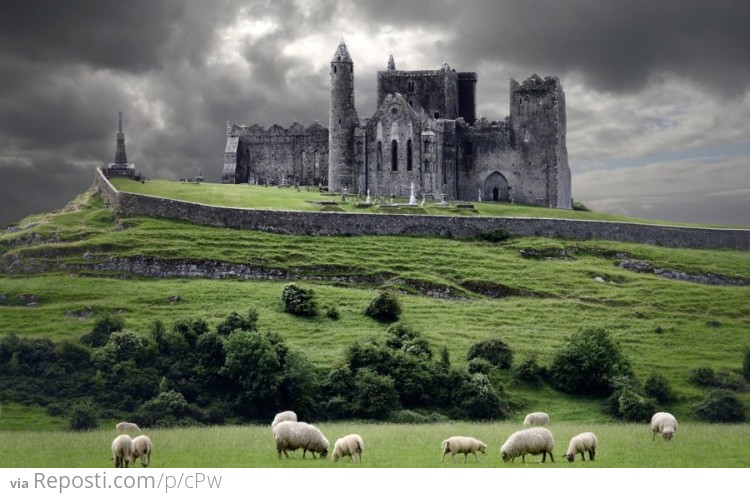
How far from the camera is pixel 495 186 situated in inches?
3949

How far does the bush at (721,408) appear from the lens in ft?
170

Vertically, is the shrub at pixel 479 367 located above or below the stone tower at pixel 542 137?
below

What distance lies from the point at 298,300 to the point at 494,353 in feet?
38.9

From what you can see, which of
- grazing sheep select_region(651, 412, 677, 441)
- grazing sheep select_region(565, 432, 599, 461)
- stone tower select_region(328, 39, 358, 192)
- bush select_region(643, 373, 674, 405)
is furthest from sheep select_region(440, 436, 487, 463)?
stone tower select_region(328, 39, 358, 192)

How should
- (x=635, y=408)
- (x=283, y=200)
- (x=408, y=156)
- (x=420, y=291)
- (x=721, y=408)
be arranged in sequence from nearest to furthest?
(x=635, y=408) → (x=721, y=408) → (x=420, y=291) → (x=283, y=200) → (x=408, y=156)

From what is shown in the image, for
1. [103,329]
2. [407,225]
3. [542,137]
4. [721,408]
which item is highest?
[542,137]

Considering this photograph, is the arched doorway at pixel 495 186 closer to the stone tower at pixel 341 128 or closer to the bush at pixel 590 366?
the stone tower at pixel 341 128

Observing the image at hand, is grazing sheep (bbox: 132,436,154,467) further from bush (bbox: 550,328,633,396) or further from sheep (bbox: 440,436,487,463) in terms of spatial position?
bush (bbox: 550,328,633,396)

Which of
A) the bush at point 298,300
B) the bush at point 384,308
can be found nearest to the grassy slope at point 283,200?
the bush at point 298,300

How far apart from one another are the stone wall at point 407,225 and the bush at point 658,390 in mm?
25619

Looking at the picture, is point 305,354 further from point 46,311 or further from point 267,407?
point 46,311

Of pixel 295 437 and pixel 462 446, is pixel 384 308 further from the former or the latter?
pixel 462 446

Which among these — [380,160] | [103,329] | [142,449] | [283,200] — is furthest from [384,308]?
[380,160]
